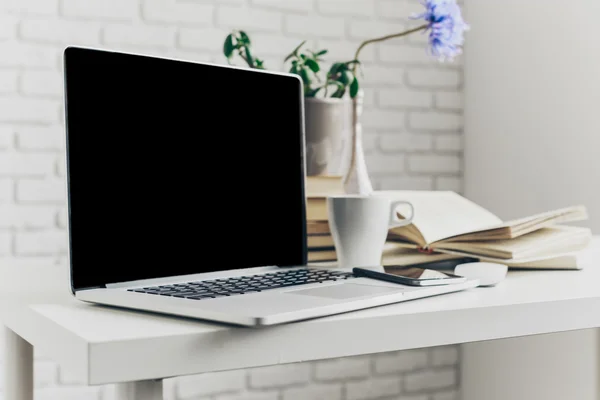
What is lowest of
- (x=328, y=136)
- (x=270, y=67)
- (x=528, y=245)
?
(x=528, y=245)

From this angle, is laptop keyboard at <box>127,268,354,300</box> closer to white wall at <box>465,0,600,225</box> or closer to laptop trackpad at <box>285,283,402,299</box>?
laptop trackpad at <box>285,283,402,299</box>

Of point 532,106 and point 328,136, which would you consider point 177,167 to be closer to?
point 328,136

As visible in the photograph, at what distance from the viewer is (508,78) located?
190 cm

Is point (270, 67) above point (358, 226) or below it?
above

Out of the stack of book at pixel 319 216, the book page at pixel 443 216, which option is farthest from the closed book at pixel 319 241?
the book page at pixel 443 216

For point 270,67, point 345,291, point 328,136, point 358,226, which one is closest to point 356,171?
point 328,136

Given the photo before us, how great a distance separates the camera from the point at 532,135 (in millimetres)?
1804

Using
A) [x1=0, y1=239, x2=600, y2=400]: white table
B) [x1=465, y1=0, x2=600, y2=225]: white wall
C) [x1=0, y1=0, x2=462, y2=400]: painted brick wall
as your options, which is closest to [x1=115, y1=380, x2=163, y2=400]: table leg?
[x1=0, y1=239, x2=600, y2=400]: white table

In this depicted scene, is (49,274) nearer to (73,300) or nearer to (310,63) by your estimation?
(73,300)

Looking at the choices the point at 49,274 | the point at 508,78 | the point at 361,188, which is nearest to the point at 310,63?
the point at 361,188

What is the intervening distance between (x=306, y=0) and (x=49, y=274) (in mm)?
1198

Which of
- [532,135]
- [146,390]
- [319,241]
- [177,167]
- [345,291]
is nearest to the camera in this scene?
[146,390]

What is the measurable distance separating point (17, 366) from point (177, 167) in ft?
0.88

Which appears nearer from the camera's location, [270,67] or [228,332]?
[228,332]
